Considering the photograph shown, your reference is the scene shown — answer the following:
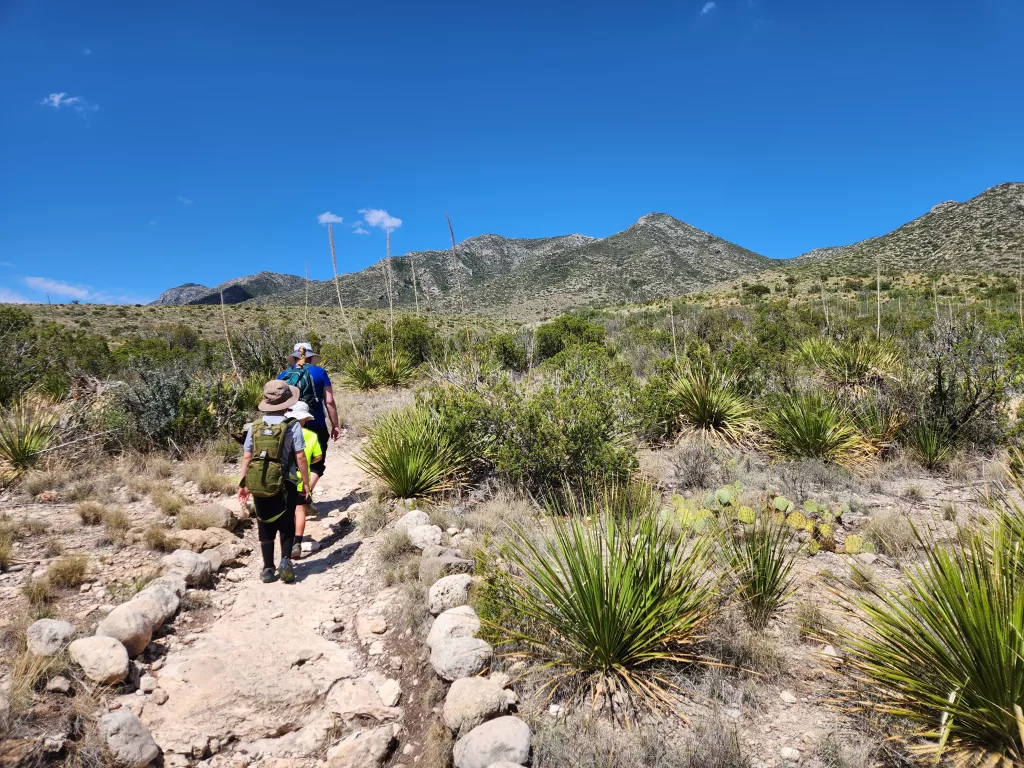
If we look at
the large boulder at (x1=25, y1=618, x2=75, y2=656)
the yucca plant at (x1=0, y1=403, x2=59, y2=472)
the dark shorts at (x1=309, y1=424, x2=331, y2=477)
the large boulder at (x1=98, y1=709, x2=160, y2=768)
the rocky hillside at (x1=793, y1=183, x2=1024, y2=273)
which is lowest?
the large boulder at (x1=98, y1=709, x2=160, y2=768)

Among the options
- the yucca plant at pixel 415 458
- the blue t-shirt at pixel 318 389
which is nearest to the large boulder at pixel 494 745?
the yucca plant at pixel 415 458

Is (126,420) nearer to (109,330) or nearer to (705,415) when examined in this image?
(705,415)

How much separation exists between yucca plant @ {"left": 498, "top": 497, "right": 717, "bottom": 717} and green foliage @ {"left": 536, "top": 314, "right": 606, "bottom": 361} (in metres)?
12.0

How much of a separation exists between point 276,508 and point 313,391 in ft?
5.71

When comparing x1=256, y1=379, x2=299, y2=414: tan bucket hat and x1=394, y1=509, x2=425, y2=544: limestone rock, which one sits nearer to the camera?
x1=256, y1=379, x2=299, y2=414: tan bucket hat

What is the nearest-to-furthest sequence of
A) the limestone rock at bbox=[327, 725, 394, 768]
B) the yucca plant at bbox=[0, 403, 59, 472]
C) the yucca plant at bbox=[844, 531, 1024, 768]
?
the yucca plant at bbox=[844, 531, 1024, 768]
the limestone rock at bbox=[327, 725, 394, 768]
the yucca plant at bbox=[0, 403, 59, 472]

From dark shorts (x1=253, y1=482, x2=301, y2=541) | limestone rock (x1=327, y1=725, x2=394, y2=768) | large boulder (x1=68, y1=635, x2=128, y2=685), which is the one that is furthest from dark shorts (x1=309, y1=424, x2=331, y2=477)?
limestone rock (x1=327, y1=725, x2=394, y2=768)

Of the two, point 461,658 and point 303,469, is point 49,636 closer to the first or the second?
point 303,469

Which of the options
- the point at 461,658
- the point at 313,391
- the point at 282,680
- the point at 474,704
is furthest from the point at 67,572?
the point at 474,704

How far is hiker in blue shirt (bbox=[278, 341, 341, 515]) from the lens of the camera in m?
5.79

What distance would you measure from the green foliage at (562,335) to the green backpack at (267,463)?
1130cm

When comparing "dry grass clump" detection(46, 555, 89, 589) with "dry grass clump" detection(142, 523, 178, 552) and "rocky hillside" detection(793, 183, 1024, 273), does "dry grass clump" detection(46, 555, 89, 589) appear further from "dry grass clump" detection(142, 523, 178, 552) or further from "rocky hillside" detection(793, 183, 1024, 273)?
"rocky hillside" detection(793, 183, 1024, 273)

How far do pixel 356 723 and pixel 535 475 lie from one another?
3312mm

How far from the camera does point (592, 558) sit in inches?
121
